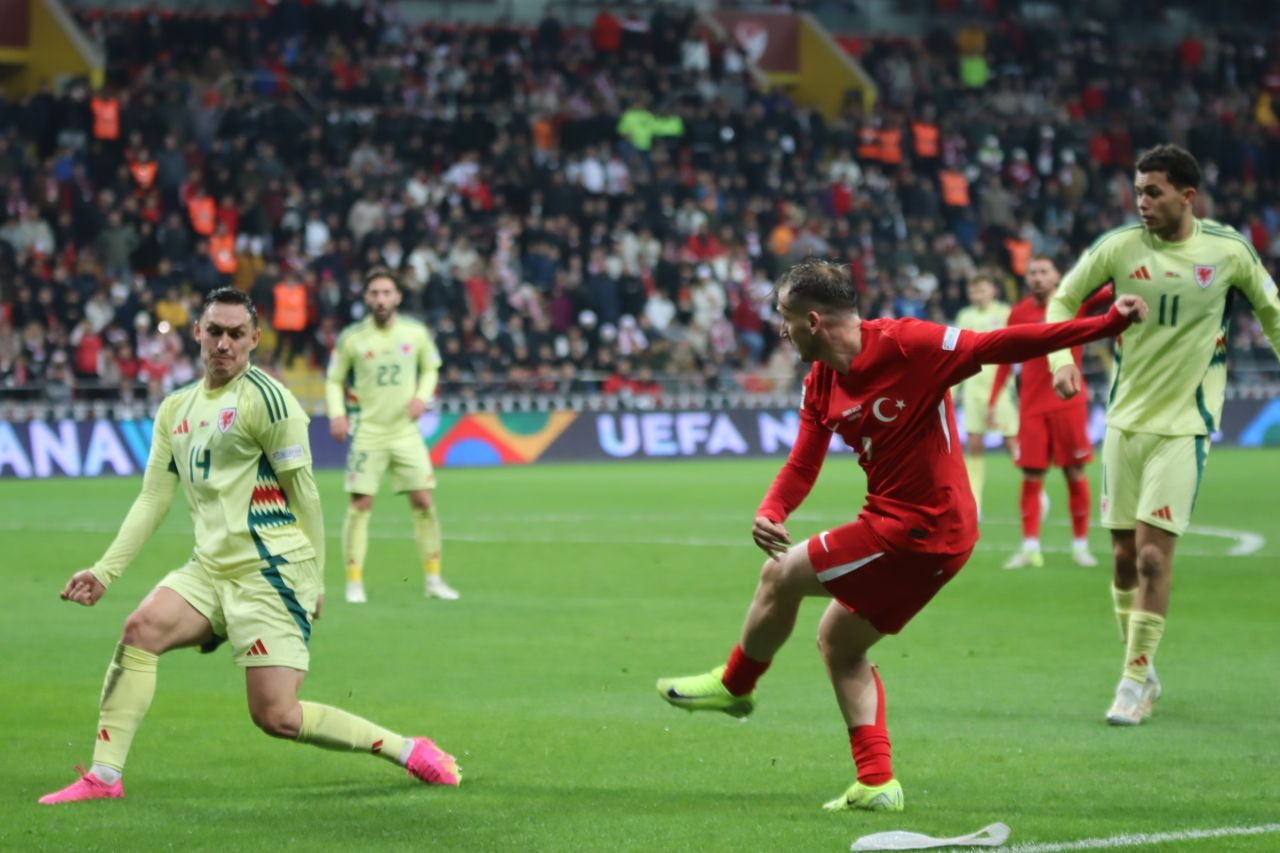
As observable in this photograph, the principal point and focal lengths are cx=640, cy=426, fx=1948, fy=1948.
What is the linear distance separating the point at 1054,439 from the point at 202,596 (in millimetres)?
9876

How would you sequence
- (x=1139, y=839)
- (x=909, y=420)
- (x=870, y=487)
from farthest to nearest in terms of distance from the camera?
(x=870, y=487) → (x=909, y=420) → (x=1139, y=839)

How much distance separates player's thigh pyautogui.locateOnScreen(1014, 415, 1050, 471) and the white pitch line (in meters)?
9.44

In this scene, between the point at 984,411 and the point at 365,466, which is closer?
the point at 365,466

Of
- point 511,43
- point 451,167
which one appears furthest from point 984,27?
point 451,167

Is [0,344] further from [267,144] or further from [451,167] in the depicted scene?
[451,167]

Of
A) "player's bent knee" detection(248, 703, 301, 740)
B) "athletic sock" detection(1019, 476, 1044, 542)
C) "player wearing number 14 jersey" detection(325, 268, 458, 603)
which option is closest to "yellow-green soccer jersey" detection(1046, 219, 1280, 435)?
Result: "player's bent knee" detection(248, 703, 301, 740)

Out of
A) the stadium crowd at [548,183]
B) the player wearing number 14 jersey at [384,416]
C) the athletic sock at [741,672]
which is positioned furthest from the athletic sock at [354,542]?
the stadium crowd at [548,183]

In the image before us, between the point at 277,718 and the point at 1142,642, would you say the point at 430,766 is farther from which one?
the point at 1142,642

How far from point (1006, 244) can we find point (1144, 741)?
29.8 meters

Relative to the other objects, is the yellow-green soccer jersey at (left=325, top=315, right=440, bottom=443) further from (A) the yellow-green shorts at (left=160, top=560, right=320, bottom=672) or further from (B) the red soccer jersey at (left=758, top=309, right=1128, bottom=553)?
(B) the red soccer jersey at (left=758, top=309, right=1128, bottom=553)

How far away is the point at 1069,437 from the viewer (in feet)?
51.6

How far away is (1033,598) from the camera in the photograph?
13867 millimetres

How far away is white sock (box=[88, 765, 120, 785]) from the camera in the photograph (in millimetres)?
7336

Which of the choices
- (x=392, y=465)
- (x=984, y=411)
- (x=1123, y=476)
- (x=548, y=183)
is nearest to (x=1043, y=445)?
(x=984, y=411)
